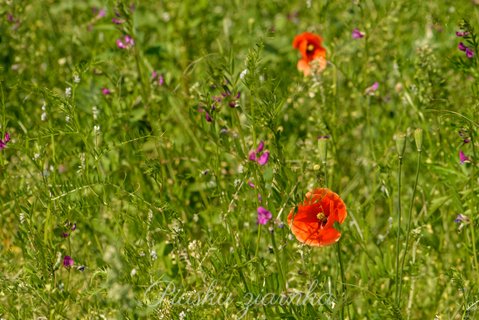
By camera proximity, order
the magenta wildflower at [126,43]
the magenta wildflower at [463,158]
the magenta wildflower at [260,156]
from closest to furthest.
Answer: the magenta wildflower at [260,156] < the magenta wildflower at [463,158] < the magenta wildflower at [126,43]

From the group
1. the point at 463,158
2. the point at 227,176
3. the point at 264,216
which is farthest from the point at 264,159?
the point at 227,176

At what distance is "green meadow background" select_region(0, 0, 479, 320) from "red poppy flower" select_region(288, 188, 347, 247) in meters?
0.04

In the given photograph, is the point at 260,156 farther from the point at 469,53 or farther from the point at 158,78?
the point at 158,78

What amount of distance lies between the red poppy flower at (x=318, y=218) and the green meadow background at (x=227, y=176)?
45 mm

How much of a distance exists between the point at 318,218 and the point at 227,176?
2.93 ft

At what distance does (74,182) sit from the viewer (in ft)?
6.54

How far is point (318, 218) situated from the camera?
6.07 ft

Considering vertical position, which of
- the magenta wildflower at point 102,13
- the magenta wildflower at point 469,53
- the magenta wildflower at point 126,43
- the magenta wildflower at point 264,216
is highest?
the magenta wildflower at point 469,53

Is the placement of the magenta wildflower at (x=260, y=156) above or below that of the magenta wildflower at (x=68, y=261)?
above

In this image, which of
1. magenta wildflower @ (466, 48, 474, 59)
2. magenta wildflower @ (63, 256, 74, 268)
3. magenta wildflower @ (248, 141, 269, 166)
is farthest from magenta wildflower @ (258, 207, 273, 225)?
magenta wildflower @ (466, 48, 474, 59)

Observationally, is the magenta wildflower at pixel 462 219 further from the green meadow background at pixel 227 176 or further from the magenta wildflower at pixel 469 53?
the magenta wildflower at pixel 469 53

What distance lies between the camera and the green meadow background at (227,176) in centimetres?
187

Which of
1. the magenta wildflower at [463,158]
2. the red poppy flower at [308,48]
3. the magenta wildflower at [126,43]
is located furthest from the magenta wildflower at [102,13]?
the magenta wildflower at [463,158]

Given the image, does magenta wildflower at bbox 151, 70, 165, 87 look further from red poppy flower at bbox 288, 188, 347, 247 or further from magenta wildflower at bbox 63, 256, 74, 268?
red poppy flower at bbox 288, 188, 347, 247
